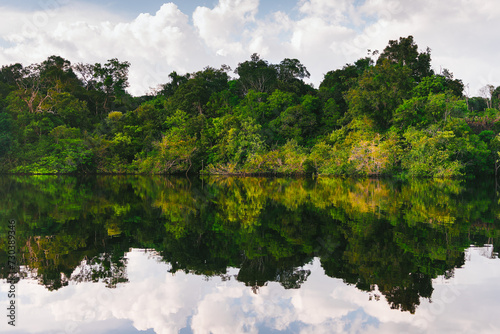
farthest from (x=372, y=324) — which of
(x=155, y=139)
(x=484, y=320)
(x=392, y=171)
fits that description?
(x=155, y=139)

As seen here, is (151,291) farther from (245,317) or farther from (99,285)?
(245,317)

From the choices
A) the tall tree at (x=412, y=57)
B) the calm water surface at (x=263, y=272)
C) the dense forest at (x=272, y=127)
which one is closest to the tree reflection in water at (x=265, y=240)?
the calm water surface at (x=263, y=272)

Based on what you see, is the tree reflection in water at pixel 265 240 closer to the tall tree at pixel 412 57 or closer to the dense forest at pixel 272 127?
the dense forest at pixel 272 127

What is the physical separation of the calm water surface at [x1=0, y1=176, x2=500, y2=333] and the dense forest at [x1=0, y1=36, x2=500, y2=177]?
24718 mm

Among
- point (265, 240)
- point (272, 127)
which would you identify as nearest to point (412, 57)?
point (272, 127)

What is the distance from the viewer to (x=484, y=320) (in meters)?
3.99

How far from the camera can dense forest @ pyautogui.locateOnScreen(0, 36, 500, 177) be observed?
32156mm

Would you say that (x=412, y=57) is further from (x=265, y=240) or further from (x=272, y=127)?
(x=265, y=240)

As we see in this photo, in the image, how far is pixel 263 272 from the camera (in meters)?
5.51

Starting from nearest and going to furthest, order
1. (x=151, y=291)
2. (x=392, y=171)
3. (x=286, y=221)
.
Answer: (x=151, y=291)
(x=286, y=221)
(x=392, y=171)

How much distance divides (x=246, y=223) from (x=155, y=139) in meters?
34.2

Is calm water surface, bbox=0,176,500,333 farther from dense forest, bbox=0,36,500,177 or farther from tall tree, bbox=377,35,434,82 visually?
tall tree, bbox=377,35,434,82

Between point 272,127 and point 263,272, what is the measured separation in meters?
37.1

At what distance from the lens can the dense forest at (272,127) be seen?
3216 cm
